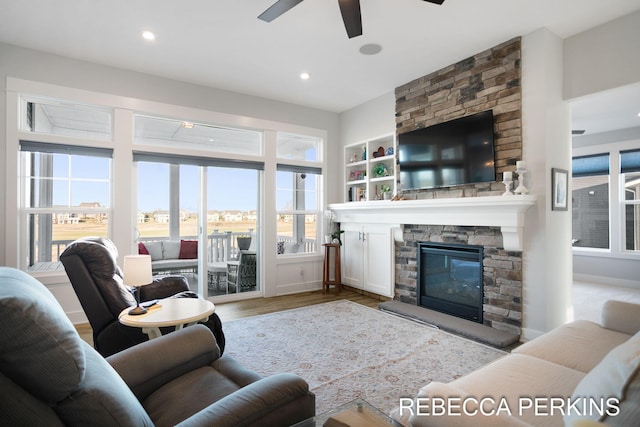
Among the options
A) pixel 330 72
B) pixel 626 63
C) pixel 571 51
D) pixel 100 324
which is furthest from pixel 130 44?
pixel 626 63

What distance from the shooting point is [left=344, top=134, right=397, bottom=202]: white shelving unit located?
16.6 ft

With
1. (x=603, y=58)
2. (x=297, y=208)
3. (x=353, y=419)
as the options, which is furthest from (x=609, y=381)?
(x=297, y=208)

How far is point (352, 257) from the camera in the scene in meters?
5.41

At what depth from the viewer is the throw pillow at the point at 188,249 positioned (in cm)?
668

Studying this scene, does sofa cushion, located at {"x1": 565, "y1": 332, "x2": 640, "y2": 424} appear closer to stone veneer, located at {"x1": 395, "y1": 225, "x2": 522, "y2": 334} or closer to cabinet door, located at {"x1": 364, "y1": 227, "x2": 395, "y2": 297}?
stone veneer, located at {"x1": 395, "y1": 225, "x2": 522, "y2": 334}

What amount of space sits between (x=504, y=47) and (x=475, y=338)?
2.98 meters

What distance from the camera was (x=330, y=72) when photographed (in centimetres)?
421

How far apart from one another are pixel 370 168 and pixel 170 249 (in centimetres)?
423

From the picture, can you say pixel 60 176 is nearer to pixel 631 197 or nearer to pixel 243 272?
pixel 243 272

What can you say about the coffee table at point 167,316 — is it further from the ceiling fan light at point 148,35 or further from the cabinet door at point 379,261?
the cabinet door at point 379,261

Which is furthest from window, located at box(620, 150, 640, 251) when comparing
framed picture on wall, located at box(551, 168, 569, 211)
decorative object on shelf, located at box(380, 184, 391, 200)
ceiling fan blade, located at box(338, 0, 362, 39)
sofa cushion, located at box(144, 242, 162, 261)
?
sofa cushion, located at box(144, 242, 162, 261)

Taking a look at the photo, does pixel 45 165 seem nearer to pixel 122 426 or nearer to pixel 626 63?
pixel 122 426

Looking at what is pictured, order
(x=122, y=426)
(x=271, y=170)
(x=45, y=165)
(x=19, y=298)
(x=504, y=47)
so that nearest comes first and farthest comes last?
(x=19, y=298) < (x=122, y=426) < (x=504, y=47) < (x=45, y=165) < (x=271, y=170)

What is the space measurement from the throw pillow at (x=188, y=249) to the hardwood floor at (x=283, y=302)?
7.81 feet
